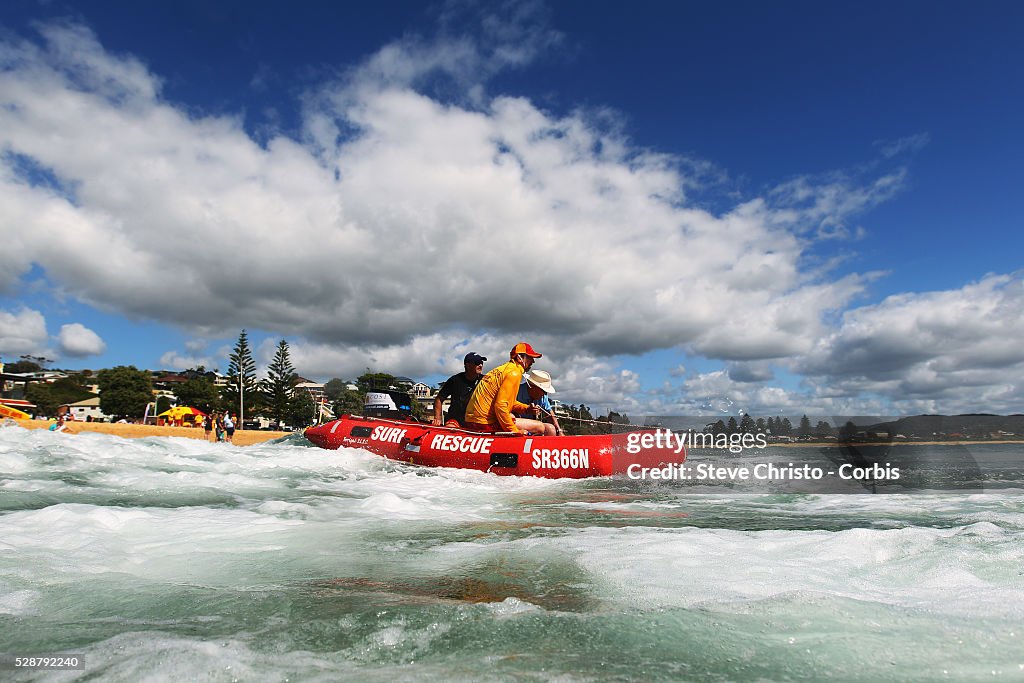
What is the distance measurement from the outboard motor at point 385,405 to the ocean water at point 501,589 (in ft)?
27.6

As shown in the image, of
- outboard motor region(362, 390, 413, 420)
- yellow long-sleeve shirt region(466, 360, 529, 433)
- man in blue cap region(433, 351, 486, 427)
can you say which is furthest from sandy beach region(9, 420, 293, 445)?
yellow long-sleeve shirt region(466, 360, 529, 433)

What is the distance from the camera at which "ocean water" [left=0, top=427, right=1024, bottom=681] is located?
2.22m

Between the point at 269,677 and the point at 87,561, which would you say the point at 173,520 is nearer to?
the point at 87,561

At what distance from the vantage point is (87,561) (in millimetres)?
3615

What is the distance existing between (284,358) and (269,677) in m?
66.3

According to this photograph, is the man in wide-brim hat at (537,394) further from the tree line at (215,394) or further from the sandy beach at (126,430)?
the tree line at (215,394)

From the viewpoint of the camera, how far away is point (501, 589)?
3.10m

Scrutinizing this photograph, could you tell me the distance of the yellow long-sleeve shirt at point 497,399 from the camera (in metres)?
9.67

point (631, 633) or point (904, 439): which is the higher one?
point (904, 439)

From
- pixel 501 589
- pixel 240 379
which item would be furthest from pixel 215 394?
pixel 501 589

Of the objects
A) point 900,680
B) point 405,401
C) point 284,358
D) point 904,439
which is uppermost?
point 284,358

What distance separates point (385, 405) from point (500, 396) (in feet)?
19.3

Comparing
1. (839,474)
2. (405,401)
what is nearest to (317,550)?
(839,474)

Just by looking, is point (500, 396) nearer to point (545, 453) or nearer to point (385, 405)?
point (545, 453)
